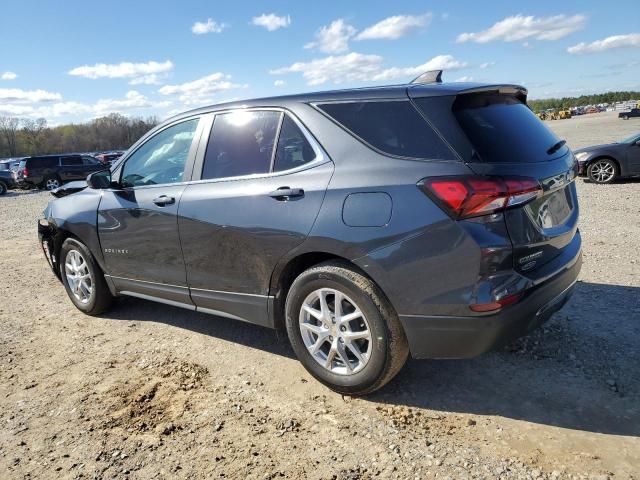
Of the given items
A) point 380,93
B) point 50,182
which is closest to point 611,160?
point 380,93

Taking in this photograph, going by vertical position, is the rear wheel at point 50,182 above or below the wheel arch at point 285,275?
above

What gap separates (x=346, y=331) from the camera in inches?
117

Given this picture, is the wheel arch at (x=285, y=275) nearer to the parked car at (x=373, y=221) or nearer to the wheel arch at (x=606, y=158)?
the parked car at (x=373, y=221)

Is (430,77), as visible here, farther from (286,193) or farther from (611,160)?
(611,160)

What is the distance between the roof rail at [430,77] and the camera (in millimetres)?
3292

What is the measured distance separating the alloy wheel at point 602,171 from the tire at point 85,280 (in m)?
11.6

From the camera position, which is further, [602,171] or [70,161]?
[70,161]

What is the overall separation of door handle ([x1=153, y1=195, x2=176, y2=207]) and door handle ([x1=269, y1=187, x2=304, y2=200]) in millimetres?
1022

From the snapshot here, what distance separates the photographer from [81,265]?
4.77 meters

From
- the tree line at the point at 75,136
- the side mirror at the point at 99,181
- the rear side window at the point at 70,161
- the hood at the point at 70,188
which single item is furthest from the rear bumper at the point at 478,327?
the tree line at the point at 75,136

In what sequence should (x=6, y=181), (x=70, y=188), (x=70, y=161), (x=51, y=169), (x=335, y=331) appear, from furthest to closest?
(x=70, y=161), (x=51, y=169), (x=6, y=181), (x=70, y=188), (x=335, y=331)

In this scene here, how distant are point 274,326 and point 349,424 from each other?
0.88 metres

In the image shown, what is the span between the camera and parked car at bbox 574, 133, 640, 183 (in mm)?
11586

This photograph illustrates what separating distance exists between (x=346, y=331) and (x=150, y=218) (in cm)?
195
